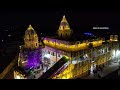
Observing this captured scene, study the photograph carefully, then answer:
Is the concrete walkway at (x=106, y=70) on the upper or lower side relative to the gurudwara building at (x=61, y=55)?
lower

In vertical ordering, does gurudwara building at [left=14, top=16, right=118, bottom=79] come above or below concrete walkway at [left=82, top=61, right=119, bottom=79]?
above

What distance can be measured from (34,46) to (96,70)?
13.7m

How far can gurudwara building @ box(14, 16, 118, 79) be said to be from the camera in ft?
101

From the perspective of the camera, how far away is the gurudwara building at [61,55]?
30.6m

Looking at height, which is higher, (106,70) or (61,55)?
(61,55)

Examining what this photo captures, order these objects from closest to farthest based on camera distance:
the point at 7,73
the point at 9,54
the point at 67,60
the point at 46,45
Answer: the point at 67,60 → the point at 7,73 → the point at 46,45 → the point at 9,54

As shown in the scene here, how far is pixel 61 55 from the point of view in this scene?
3281cm

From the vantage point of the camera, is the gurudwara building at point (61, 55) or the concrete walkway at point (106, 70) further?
the concrete walkway at point (106, 70)

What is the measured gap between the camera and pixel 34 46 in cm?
3453

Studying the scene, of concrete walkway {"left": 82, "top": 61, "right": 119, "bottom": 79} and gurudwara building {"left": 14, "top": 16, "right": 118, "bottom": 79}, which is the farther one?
concrete walkway {"left": 82, "top": 61, "right": 119, "bottom": 79}

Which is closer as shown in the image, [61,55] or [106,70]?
[61,55]
